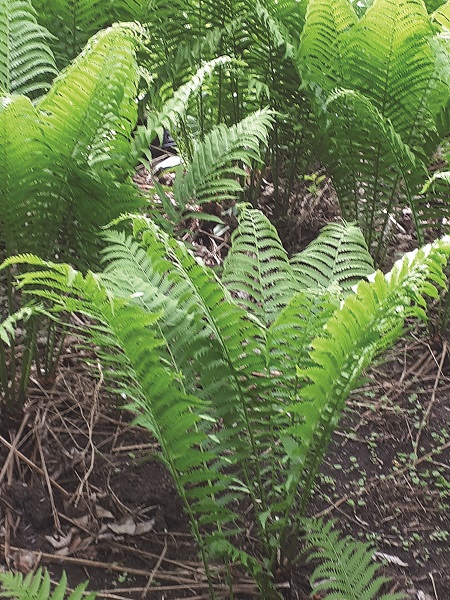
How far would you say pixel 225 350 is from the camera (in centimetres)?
112

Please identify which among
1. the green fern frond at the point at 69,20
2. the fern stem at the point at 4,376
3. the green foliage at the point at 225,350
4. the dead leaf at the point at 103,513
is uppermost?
the green fern frond at the point at 69,20

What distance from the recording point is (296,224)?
234 cm

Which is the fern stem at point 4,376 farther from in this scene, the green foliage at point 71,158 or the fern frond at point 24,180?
the fern frond at point 24,180

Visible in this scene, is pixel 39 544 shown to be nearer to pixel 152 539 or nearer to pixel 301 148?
pixel 152 539

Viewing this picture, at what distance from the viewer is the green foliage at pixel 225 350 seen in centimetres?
99

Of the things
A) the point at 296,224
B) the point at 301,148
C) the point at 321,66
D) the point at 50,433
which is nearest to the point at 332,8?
the point at 321,66

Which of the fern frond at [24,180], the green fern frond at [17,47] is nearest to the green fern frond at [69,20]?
the green fern frond at [17,47]

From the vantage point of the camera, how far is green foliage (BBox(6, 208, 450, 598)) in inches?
38.9

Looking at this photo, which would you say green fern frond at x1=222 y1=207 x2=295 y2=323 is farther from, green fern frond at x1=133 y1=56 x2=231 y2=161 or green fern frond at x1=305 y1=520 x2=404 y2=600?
green fern frond at x1=305 y1=520 x2=404 y2=600

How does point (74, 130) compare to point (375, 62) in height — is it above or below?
below

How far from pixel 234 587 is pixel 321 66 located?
1478 mm

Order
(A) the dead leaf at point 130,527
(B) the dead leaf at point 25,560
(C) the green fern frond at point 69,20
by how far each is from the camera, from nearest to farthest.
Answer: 1. (B) the dead leaf at point 25,560
2. (A) the dead leaf at point 130,527
3. (C) the green fern frond at point 69,20

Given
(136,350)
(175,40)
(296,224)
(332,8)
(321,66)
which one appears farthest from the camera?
(296,224)

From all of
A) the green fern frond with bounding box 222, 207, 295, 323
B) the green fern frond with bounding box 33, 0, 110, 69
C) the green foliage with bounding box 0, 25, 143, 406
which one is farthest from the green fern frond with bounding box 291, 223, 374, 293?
the green fern frond with bounding box 33, 0, 110, 69
